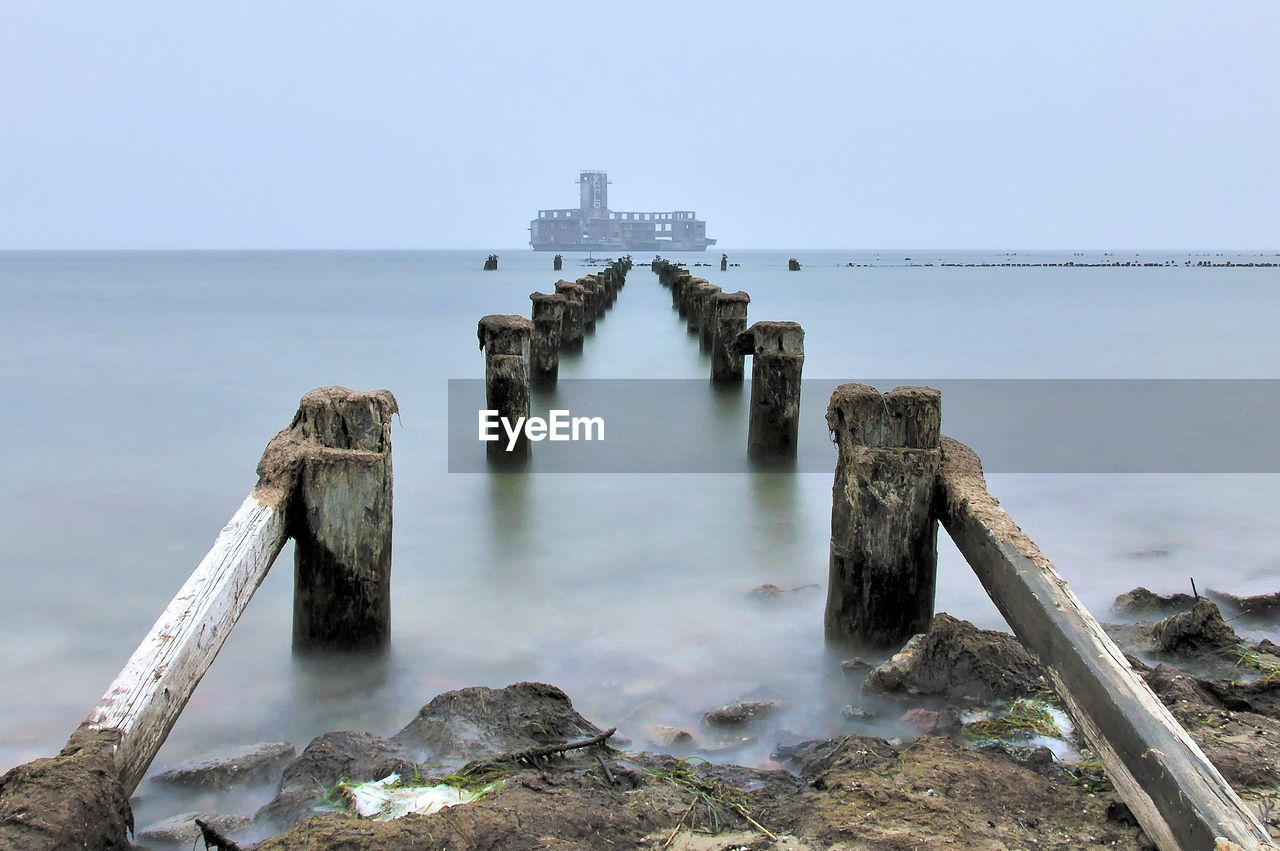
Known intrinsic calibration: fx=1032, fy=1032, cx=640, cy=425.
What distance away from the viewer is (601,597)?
4.52 m

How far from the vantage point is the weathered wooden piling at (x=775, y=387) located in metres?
7.01

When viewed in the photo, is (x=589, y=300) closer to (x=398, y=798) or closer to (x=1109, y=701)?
(x=398, y=798)

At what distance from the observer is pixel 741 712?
3.29 meters

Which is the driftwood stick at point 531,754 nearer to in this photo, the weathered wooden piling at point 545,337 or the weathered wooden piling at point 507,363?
the weathered wooden piling at point 507,363

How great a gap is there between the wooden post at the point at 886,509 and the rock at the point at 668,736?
0.83 metres

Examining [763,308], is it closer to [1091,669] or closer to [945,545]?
[945,545]

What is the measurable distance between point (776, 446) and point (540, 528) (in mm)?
2235

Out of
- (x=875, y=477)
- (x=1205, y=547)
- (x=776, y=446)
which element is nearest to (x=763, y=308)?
(x=776, y=446)

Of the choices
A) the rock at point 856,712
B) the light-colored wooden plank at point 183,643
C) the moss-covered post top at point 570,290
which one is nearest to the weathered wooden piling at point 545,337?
the moss-covered post top at point 570,290

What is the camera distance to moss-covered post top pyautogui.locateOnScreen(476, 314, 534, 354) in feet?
21.9

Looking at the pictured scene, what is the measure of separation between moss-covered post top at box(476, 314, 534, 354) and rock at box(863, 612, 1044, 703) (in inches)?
152

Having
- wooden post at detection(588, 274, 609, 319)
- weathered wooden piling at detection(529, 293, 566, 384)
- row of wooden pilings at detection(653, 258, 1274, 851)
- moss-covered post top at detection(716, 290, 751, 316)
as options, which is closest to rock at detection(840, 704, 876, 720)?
row of wooden pilings at detection(653, 258, 1274, 851)

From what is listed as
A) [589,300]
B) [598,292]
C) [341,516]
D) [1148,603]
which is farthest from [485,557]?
[598,292]

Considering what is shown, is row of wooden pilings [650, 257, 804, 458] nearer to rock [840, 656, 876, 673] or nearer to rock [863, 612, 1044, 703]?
rock [840, 656, 876, 673]
